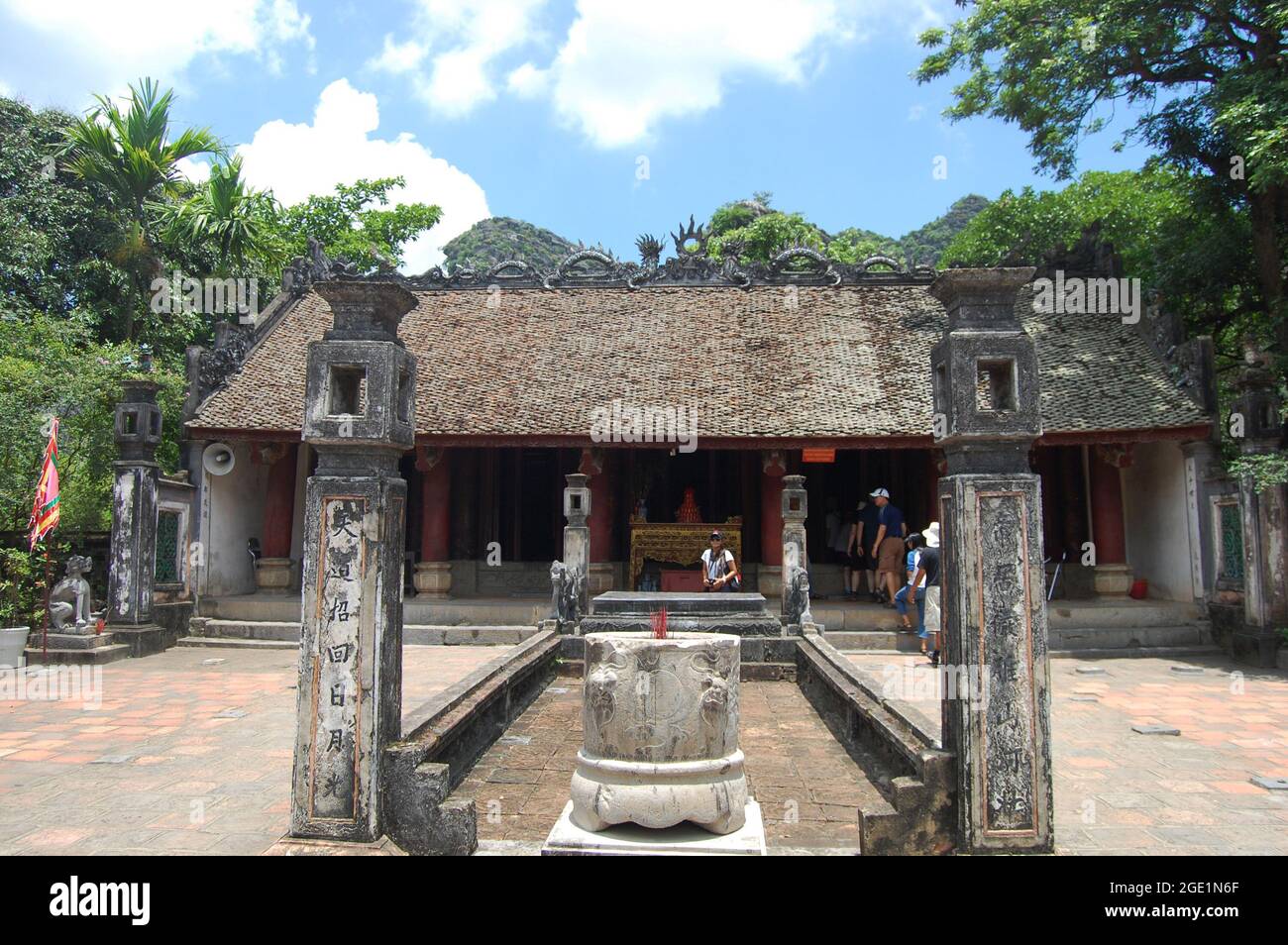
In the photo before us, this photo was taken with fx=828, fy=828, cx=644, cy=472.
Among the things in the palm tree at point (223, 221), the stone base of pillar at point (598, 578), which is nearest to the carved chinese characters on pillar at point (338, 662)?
the stone base of pillar at point (598, 578)

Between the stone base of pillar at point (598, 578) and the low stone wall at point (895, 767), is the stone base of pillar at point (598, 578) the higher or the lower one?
the higher one

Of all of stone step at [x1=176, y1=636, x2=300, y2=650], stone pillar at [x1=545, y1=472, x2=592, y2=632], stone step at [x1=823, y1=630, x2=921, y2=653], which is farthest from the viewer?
stone step at [x1=176, y1=636, x2=300, y2=650]

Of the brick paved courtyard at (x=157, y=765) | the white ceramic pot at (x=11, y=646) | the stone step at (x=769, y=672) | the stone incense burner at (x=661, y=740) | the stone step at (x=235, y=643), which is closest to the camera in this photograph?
the stone incense burner at (x=661, y=740)

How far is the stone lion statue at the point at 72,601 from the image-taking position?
1075 centimetres

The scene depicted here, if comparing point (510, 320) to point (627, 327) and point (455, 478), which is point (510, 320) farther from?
point (455, 478)

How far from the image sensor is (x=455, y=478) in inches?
592

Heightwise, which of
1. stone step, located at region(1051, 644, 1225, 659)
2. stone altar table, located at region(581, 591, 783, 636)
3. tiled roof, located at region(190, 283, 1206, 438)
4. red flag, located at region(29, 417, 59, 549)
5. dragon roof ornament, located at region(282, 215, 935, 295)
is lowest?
stone step, located at region(1051, 644, 1225, 659)

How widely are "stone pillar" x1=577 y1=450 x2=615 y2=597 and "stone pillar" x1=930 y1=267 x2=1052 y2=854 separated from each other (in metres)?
9.56

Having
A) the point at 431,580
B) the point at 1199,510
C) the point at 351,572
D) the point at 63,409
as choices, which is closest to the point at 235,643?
the point at 431,580

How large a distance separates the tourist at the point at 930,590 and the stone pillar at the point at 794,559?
1.43 m

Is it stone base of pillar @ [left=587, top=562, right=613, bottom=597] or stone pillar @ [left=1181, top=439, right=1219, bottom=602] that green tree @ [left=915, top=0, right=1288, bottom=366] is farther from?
stone base of pillar @ [left=587, top=562, right=613, bottom=597]

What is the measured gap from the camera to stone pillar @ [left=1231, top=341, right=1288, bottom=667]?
34.3 feet

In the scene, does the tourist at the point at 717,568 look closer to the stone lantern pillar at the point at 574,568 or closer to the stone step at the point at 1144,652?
the stone lantern pillar at the point at 574,568

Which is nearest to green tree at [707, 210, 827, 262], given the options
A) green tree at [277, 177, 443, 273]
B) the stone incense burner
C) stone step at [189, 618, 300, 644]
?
green tree at [277, 177, 443, 273]
